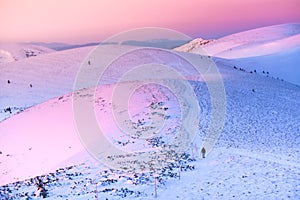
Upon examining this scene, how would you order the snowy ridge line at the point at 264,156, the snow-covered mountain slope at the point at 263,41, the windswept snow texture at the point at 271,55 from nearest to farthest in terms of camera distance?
the snowy ridge line at the point at 264,156 < the windswept snow texture at the point at 271,55 < the snow-covered mountain slope at the point at 263,41

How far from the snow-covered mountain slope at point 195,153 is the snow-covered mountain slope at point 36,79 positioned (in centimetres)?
396

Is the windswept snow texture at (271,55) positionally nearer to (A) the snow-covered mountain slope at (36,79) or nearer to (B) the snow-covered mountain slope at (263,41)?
(B) the snow-covered mountain slope at (263,41)

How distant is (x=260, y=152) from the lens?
2417 cm

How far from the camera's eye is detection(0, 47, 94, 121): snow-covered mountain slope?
43.5 meters

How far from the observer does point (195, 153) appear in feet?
79.2

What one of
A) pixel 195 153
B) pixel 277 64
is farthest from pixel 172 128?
pixel 277 64

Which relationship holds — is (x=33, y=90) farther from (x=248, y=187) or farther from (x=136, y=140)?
(x=248, y=187)

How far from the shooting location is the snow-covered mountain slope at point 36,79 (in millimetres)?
43550

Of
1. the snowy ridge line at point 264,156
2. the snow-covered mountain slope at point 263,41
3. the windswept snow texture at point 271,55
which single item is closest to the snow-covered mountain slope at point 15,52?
the snow-covered mountain slope at point 263,41

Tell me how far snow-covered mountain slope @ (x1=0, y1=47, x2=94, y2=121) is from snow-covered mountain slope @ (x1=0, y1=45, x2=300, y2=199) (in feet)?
13.0

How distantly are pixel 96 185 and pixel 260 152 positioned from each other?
34.1 feet

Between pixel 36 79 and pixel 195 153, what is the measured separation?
32332 mm

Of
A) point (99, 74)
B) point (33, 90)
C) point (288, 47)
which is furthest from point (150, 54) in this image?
point (288, 47)

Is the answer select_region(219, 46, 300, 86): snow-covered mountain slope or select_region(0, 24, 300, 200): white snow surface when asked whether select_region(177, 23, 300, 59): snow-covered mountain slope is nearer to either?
select_region(219, 46, 300, 86): snow-covered mountain slope
